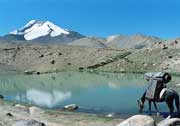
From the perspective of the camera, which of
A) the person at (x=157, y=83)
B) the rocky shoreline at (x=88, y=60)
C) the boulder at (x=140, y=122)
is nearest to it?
the boulder at (x=140, y=122)

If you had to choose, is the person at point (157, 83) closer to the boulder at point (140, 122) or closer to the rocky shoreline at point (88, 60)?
the boulder at point (140, 122)

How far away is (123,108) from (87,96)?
11.5m

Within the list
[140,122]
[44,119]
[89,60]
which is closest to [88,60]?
[89,60]

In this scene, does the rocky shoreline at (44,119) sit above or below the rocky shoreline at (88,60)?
below

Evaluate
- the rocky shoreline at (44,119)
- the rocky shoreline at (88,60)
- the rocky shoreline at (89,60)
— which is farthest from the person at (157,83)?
the rocky shoreline at (89,60)

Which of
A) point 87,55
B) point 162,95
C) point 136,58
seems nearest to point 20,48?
point 87,55

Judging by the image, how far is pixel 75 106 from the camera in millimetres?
36969

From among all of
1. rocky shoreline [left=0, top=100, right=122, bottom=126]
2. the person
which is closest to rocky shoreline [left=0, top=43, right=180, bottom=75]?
rocky shoreline [left=0, top=100, right=122, bottom=126]

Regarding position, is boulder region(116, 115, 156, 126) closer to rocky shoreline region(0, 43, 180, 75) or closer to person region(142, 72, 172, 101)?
person region(142, 72, 172, 101)

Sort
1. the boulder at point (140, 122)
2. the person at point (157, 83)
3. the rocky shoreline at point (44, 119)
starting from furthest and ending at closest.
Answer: the person at point (157, 83) < the rocky shoreline at point (44, 119) < the boulder at point (140, 122)

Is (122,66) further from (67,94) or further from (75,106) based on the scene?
(75,106)

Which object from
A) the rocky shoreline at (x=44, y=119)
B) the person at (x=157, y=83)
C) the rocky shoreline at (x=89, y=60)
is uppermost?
the rocky shoreline at (x=89, y=60)

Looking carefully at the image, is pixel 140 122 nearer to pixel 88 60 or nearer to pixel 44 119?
pixel 44 119

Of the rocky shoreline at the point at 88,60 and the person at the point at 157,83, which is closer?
the person at the point at 157,83
